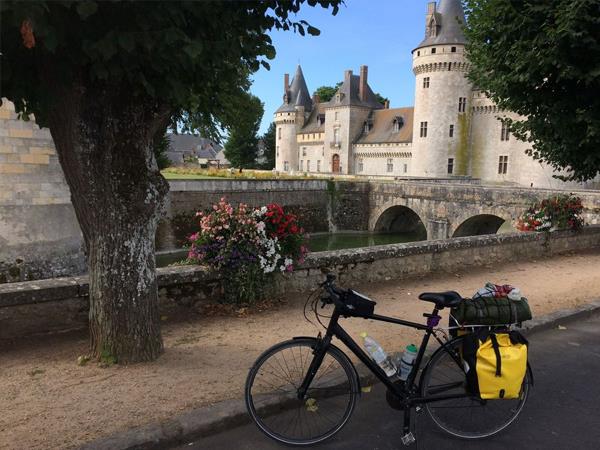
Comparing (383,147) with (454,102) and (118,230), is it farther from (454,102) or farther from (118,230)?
(118,230)

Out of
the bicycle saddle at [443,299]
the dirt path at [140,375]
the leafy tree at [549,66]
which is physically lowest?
the dirt path at [140,375]

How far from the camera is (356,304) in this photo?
8.95ft

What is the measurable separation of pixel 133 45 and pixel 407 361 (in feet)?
7.61

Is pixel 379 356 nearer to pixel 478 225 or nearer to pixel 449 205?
pixel 449 205

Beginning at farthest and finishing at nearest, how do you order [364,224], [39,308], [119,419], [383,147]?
1. [383,147]
2. [364,224]
3. [39,308]
4. [119,419]

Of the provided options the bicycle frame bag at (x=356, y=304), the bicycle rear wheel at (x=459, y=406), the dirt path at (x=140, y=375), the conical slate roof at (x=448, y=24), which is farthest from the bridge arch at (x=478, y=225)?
the bicycle frame bag at (x=356, y=304)

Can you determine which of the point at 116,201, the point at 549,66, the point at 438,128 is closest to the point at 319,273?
the point at 116,201

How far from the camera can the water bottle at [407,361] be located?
280cm

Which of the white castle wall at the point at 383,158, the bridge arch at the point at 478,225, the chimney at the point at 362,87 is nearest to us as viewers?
the bridge arch at the point at 478,225

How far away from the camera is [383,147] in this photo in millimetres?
46094

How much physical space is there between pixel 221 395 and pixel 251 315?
1.88 metres

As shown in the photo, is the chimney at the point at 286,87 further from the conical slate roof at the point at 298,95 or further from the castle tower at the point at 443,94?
the castle tower at the point at 443,94

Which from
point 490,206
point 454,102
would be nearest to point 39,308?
point 490,206

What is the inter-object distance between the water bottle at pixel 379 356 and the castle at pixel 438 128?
29289 mm
